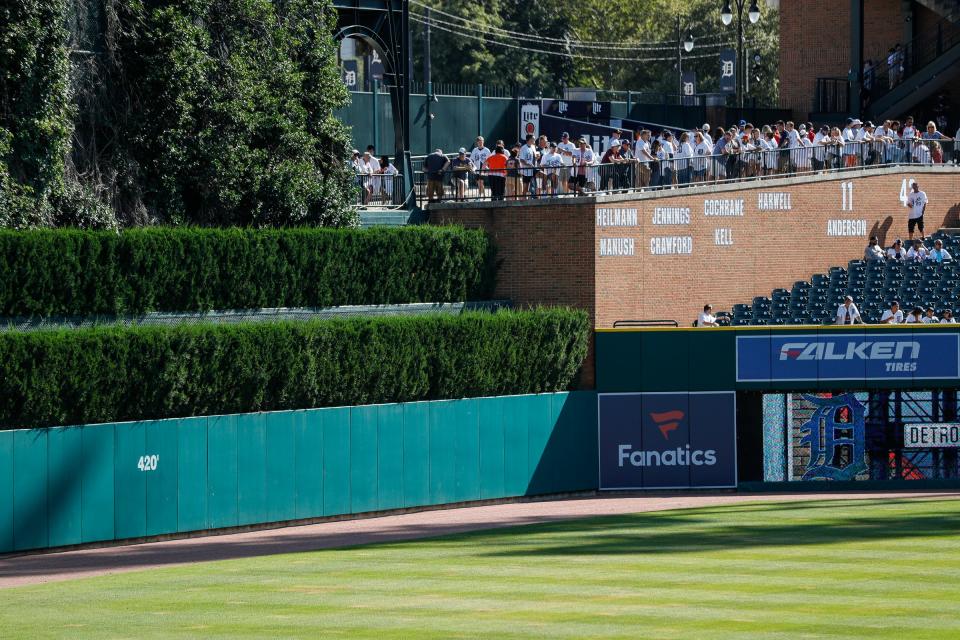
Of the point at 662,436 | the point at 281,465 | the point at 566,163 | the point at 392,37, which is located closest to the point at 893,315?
the point at 662,436

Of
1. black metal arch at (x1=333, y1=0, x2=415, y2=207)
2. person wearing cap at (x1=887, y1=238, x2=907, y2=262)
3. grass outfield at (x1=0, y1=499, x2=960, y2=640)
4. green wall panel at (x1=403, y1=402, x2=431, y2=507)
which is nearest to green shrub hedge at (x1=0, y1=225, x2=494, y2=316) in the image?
green wall panel at (x1=403, y1=402, x2=431, y2=507)

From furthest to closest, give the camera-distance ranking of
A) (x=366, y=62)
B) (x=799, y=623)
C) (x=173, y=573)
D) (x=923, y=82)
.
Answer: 1. (x=366, y=62)
2. (x=923, y=82)
3. (x=173, y=573)
4. (x=799, y=623)

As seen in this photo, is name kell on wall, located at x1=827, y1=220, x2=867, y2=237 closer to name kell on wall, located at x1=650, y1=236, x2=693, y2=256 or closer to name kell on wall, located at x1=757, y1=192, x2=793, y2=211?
name kell on wall, located at x1=757, y1=192, x2=793, y2=211

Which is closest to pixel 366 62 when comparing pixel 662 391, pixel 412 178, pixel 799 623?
pixel 412 178

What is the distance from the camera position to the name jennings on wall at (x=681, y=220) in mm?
33594

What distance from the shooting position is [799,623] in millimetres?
15953

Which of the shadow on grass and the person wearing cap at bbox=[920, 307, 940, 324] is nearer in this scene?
the shadow on grass

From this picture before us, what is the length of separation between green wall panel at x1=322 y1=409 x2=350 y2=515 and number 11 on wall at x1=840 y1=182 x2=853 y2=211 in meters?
Result: 16.6

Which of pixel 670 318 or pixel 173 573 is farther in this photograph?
pixel 670 318

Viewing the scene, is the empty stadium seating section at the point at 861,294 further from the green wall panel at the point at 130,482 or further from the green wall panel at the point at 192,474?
the green wall panel at the point at 130,482

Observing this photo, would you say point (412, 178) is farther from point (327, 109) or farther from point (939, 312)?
point (939, 312)

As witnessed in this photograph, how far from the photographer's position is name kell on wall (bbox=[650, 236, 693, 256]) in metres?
34.6

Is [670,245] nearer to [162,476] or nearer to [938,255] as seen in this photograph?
[938,255]

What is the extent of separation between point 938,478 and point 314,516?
13.9 m
